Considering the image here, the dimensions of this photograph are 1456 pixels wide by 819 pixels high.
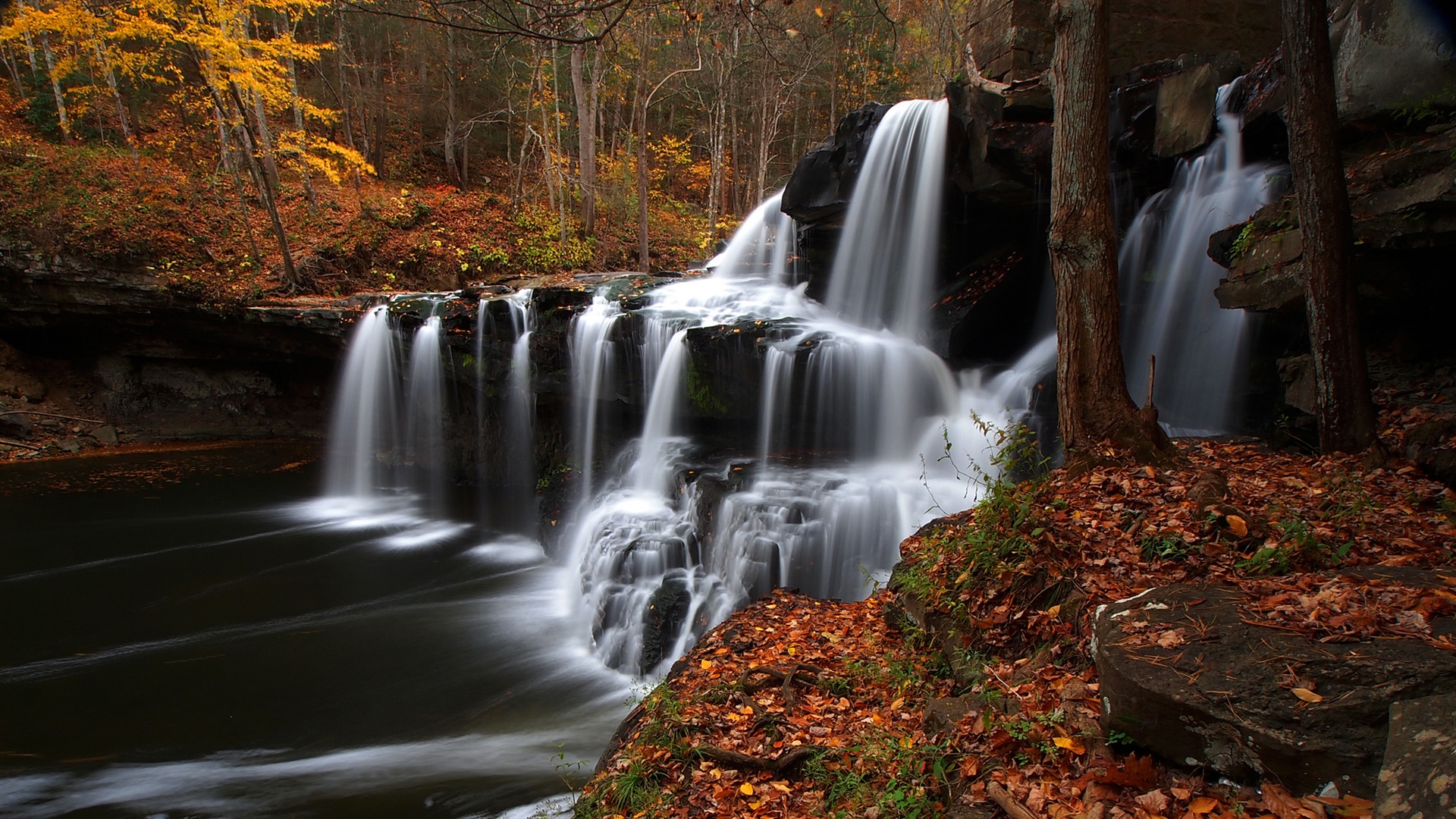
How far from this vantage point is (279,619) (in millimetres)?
8352

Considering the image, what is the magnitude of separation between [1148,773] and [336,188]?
2449cm

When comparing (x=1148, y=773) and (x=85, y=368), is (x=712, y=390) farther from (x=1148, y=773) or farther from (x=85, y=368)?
(x=85, y=368)

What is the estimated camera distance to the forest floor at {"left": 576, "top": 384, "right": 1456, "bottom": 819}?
2.55 m

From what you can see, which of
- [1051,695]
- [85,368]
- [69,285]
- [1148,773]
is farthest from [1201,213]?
[85,368]

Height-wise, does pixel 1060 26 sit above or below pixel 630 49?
below

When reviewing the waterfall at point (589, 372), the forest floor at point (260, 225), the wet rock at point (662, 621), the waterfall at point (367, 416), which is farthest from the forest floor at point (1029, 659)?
the forest floor at point (260, 225)

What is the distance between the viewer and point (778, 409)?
1048cm

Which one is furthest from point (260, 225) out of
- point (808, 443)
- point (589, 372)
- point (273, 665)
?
point (808, 443)

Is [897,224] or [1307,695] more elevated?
[897,224]

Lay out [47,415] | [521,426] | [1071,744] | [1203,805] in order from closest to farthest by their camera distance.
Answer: [1203,805], [1071,744], [521,426], [47,415]

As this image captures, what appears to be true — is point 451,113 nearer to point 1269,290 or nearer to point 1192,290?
point 1192,290

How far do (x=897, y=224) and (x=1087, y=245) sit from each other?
264 inches

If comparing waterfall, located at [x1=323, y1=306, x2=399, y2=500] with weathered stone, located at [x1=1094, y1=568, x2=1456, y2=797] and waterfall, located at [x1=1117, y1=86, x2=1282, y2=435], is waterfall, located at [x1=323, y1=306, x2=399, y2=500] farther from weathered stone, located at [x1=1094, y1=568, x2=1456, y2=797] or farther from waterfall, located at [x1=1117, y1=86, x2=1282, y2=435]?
weathered stone, located at [x1=1094, y1=568, x2=1456, y2=797]

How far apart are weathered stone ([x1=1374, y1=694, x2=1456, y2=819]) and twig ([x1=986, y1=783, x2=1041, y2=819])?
3.29 feet
